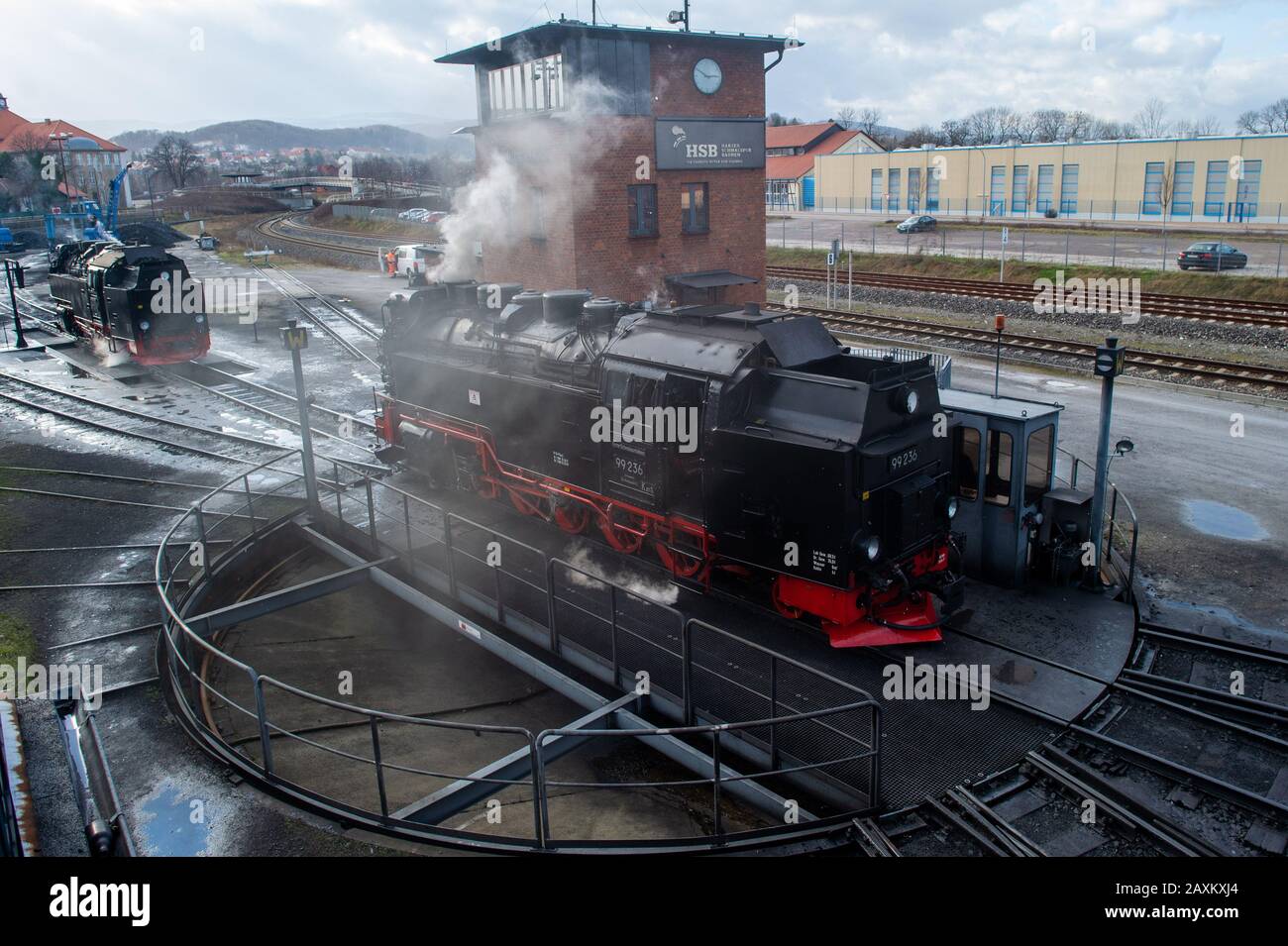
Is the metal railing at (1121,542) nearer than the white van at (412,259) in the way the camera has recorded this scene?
Yes

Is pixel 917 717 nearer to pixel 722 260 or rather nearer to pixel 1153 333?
pixel 722 260

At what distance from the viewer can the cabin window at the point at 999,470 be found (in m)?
10.4

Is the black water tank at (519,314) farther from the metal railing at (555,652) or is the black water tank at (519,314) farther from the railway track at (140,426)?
the railway track at (140,426)

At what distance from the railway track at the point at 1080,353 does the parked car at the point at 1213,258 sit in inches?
446

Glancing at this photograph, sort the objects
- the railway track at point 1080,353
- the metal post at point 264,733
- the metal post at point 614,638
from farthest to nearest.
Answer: the railway track at point 1080,353 → the metal post at point 614,638 → the metal post at point 264,733

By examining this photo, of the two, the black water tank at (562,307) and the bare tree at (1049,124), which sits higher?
the bare tree at (1049,124)

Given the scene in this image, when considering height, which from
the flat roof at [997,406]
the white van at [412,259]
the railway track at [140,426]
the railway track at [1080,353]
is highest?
the white van at [412,259]

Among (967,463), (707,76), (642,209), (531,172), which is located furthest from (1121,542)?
(531,172)

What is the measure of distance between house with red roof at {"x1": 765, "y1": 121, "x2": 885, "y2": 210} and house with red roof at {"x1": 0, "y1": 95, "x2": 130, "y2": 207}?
178 ft

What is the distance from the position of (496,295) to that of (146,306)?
50.4ft

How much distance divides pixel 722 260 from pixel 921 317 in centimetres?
854

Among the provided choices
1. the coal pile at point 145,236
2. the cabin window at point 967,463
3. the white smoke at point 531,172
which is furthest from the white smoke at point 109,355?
the cabin window at point 967,463

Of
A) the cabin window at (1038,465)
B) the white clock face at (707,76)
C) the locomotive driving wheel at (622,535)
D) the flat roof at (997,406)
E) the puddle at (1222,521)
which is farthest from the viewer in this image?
the white clock face at (707,76)

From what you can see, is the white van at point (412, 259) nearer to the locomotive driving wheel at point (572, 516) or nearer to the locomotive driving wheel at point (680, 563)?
the locomotive driving wheel at point (572, 516)
